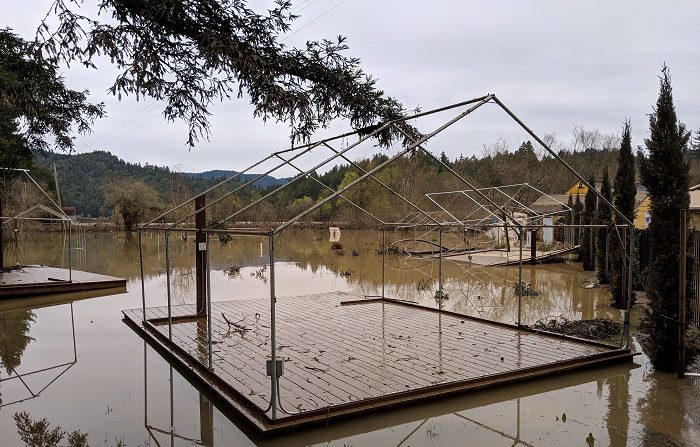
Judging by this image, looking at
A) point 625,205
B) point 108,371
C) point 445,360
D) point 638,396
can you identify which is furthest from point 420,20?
point 625,205

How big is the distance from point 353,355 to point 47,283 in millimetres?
9779

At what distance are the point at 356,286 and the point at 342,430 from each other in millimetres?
9840

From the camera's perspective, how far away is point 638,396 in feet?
18.3

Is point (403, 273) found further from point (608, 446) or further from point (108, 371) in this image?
point (608, 446)

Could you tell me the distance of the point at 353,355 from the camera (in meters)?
6.77

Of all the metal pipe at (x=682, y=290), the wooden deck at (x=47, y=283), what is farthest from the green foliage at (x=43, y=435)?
the wooden deck at (x=47, y=283)

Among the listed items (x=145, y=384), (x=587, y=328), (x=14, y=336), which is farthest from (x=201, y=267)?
(x=587, y=328)

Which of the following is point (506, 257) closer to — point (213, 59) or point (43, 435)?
point (43, 435)

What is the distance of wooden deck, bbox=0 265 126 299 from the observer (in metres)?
12.5

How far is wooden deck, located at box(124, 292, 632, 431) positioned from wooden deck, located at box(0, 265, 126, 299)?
14.0 ft

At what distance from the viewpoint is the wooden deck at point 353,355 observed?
17.3 ft

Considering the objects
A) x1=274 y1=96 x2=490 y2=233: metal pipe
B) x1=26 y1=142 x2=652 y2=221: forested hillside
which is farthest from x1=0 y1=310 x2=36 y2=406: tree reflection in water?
x1=26 y1=142 x2=652 y2=221: forested hillside

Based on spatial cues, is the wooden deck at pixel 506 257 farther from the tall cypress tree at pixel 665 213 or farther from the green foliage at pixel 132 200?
the green foliage at pixel 132 200

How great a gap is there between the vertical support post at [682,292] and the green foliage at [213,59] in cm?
419
